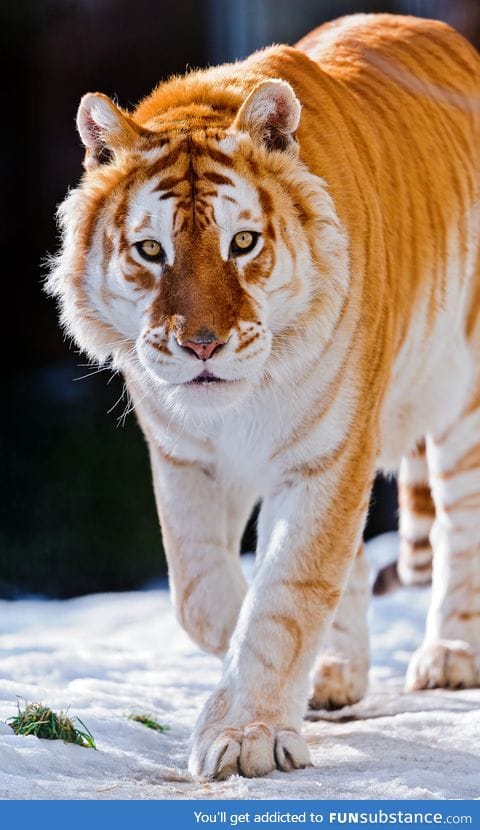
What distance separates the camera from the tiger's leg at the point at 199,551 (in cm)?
227

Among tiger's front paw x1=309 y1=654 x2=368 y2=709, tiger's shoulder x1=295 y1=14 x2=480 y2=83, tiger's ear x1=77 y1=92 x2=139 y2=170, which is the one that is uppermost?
tiger's shoulder x1=295 y1=14 x2=480 y2=83

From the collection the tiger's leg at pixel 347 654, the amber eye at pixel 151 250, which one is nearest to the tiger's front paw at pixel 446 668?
the tiger's leg at pixel 347 654

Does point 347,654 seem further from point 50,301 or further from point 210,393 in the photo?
point 50,301

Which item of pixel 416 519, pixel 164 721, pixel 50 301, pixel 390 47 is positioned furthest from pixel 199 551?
pixel 50 301

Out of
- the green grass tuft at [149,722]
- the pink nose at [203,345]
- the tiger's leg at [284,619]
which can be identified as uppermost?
the pink nose at [203,345]

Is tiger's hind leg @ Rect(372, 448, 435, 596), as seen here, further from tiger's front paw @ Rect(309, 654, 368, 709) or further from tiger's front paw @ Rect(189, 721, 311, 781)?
tiger's front paw @ Rect(189, 721, 311, 781)

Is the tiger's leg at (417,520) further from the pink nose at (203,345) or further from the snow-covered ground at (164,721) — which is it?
the pink nose at (203,345)

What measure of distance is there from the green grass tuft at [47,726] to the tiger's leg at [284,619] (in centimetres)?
18

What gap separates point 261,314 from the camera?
79.6 inches

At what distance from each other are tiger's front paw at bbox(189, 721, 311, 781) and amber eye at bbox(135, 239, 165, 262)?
0.69 m

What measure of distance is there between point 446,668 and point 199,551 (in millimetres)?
660

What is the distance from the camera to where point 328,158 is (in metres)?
2.22

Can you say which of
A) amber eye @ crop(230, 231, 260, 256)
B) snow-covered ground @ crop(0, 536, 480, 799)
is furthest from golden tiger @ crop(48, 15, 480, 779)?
snow-covered ground @ crop(0, 536, 480, 799)

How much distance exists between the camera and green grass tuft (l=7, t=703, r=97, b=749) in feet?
6.78
